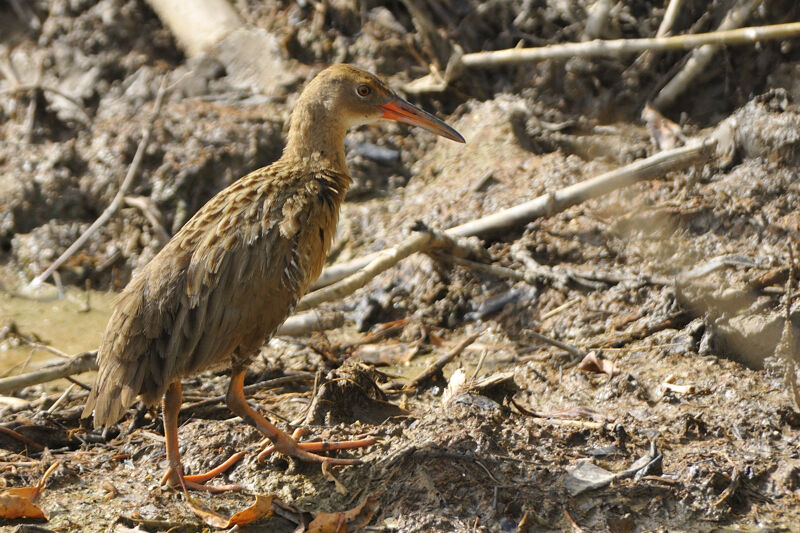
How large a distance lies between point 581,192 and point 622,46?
1.14 meters

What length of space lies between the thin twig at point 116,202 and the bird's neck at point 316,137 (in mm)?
2328

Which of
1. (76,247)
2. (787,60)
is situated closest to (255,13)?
(76,247)

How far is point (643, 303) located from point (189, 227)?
250 centimetres

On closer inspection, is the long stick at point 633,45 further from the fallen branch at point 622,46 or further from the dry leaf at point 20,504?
the dry leaf at point 20,504

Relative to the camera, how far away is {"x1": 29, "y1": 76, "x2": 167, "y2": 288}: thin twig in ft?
21.3

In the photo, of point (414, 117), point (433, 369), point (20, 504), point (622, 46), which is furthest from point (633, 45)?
point (20, 504)

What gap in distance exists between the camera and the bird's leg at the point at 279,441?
13.6 ft

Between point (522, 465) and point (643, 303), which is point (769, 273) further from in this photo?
point (522, 465)

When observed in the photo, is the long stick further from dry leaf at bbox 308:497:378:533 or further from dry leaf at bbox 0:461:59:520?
dry leaf at bbox 0:461:59:520

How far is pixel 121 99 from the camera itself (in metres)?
7.97

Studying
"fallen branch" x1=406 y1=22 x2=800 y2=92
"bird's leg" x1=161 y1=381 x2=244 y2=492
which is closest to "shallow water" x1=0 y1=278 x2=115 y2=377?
"bird's leg" x1=161 y1=381 x2=244 y2=492

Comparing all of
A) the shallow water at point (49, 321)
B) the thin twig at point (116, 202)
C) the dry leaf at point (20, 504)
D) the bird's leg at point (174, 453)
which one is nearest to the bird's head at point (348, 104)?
the bird's leg at point (174, 453)

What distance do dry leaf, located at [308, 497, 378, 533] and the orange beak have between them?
215cm

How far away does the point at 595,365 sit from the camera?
4840mm
